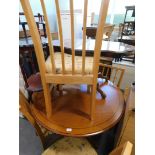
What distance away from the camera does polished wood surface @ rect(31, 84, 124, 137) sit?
90cm

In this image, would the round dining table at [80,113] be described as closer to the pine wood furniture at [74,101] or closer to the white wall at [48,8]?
the pine wood furniture at [74,101]

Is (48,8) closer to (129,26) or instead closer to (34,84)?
(129,26)

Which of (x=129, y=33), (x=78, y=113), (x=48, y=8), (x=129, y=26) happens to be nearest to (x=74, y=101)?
(x=78, y=113)

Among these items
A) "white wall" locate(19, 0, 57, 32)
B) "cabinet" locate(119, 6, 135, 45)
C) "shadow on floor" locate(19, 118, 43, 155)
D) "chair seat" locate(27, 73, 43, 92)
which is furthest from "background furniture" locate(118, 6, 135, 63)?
"white wall" locate(19, 0, 57, 32)

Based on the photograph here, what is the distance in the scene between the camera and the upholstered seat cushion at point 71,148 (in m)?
0.95

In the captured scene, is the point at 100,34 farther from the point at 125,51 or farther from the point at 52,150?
the point at 52,150

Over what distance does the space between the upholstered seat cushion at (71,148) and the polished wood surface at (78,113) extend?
18cm

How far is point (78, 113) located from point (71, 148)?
260mm

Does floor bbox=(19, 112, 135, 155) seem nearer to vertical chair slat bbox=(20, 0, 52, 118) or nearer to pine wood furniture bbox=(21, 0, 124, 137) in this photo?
pine wood furniture bbox=(21, 0, 124, 137)

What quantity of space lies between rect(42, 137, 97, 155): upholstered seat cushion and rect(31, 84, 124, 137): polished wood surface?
7.2 inches

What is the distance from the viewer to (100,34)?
69 centimetres
